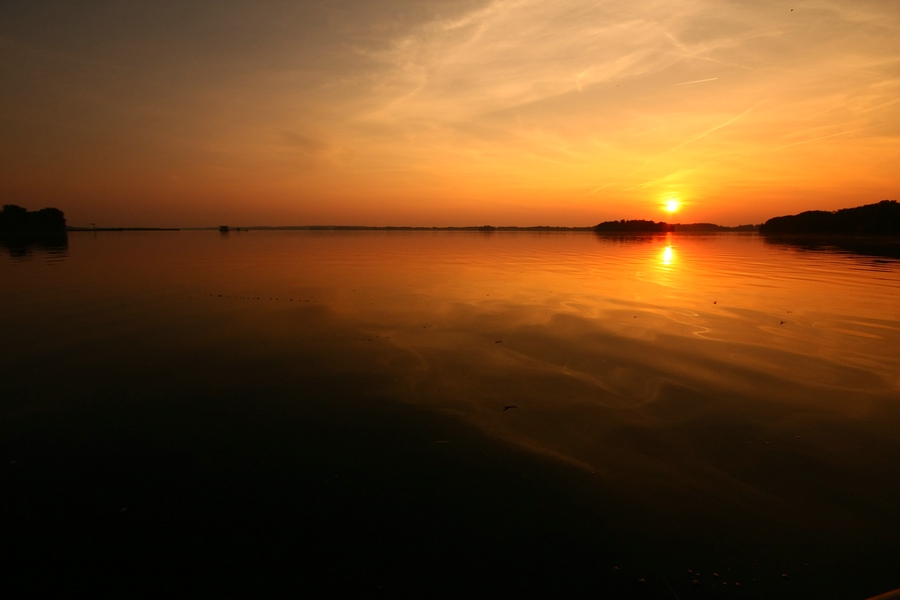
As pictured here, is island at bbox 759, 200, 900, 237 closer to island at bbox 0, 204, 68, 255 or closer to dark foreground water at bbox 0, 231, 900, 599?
dark foreground water at bbox 0, 231, 900, 599

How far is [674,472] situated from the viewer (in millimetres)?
5582

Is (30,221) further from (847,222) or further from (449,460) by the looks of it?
(847,222)

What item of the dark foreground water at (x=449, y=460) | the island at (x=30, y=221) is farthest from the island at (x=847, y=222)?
the island at (x=30, y=221)

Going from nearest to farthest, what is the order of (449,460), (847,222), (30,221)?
(449,460), (30,221), (847,222)

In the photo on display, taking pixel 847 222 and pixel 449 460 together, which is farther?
pixel 847 222

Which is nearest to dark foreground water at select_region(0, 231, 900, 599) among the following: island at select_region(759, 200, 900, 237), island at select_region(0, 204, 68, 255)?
island at select_region(759, 200, 900, 237)

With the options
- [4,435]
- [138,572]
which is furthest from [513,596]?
[4,435]

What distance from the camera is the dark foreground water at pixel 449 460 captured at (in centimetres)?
405

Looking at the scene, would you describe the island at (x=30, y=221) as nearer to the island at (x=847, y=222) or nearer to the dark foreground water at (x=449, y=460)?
the dark foreground water at (x=449, y=460)

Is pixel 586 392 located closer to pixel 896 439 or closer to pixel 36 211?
pixel 896 439

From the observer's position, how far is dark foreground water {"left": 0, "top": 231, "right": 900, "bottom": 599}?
4.05m

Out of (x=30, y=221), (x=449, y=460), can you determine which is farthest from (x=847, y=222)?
(x=30, y=221)

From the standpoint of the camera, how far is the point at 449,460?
583 centimetres

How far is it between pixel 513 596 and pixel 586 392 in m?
4.98
